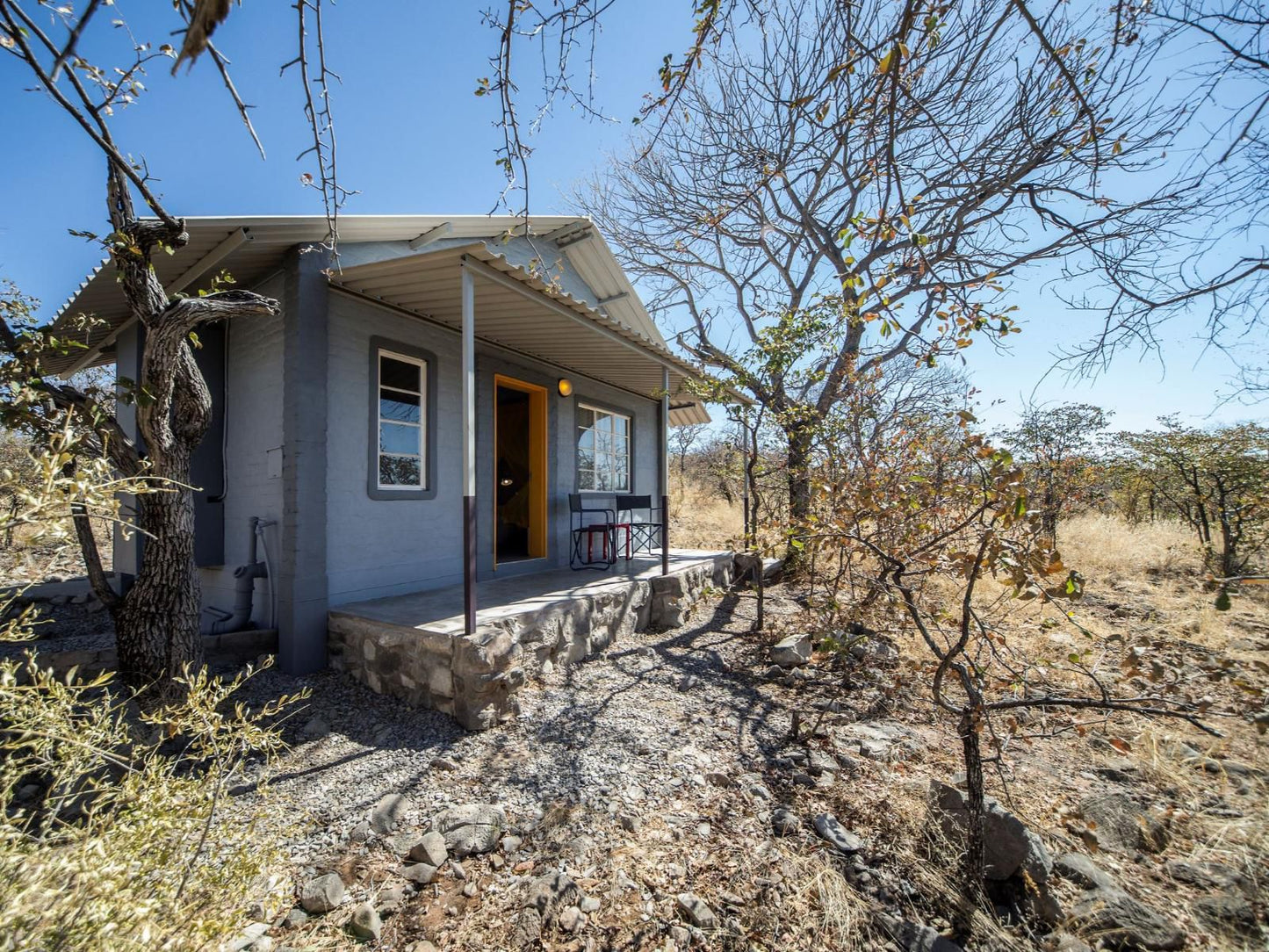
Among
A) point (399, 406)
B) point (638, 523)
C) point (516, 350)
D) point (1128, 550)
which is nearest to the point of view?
point (399, 406)

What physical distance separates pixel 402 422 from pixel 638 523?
12.3 ft

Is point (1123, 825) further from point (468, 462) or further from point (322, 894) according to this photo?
point (468, 462)

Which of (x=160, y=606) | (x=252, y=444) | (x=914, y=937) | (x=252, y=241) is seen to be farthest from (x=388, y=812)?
(x=252, y=241)

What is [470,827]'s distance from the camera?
2.46 meters

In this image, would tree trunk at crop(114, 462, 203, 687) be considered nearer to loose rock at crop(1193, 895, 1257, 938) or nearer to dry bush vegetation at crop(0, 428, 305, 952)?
dry bush vegetation at crop(0, 428, 305, 952)

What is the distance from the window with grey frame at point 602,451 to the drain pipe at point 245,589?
382cm

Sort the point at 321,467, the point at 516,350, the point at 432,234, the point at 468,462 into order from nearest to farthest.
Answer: the point at 468,462, the point at 321,467, the point at 432,234, the point at 516,350

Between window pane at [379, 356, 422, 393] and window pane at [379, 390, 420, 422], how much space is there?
74 millimetres

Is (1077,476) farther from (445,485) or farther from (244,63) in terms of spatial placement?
(244,63)

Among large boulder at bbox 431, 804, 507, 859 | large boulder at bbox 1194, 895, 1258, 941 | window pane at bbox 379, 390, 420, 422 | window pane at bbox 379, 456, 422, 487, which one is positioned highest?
window pane at bbox 379, 390, 420, 422

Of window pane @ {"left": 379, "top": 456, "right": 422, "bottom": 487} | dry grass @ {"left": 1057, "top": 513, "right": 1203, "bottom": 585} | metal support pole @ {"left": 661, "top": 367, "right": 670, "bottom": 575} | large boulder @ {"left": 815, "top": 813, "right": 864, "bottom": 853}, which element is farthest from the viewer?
dry grass @ {"left": 1057, "top": 513, "right": 1203, "bottom": 585}

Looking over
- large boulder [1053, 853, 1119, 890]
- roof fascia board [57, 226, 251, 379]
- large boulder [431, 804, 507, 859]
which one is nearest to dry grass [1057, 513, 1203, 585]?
large boulder [1053, 853, 1119, 890]

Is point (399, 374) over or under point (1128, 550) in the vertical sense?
over

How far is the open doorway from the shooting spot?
21.8ft
